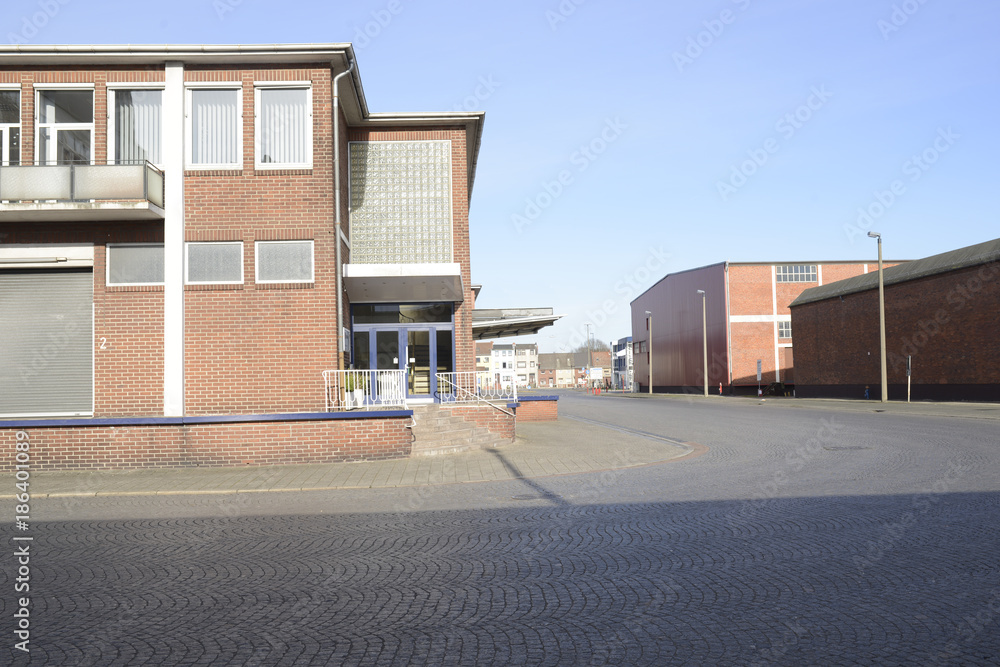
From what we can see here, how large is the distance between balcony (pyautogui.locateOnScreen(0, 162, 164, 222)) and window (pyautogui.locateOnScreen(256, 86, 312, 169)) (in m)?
2.72

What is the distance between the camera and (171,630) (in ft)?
16.2

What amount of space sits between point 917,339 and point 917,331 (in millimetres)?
385

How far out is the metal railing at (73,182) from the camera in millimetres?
16375

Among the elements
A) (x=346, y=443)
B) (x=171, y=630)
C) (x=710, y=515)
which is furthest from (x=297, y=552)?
(x=346, y=443)

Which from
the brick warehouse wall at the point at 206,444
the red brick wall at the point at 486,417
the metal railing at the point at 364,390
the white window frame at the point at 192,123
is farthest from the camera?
the red brick wall at the point at 486,417

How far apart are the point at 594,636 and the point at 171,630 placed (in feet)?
8.59

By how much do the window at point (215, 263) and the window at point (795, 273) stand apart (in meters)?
52.8

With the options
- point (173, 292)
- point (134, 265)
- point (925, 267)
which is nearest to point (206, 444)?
point (173, 292)

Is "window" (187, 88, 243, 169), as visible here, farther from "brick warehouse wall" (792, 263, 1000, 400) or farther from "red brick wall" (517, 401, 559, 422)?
"brick warehouse wall" (792, 263, 1000, 400)

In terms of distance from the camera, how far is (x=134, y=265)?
57.1 feet

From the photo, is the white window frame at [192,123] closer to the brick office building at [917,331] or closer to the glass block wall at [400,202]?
the glass block wall at [400,202]

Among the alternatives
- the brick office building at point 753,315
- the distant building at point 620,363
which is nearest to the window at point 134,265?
the brick office building at point 753,315

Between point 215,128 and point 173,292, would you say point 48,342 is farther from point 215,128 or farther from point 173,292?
point 215,128

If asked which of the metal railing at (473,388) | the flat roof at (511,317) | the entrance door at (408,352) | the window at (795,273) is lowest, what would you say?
the metal railing at (473,388)
